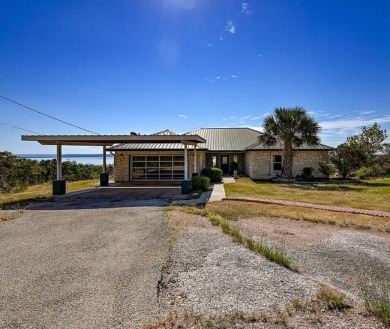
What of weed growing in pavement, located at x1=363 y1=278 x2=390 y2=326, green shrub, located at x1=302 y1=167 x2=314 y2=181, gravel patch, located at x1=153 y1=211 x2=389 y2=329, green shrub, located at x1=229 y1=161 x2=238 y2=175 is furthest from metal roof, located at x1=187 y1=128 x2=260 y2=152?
weed growing in pavement, located at x1=363 y1=278 x2=390 y2=326

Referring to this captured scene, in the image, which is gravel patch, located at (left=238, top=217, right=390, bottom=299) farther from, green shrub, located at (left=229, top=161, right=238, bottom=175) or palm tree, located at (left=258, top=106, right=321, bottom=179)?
green shrub, located at (left=229, top=161, right=238, bottom=175)

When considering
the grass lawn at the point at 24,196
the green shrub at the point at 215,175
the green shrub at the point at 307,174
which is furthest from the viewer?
the green shrub at the point at 307,174

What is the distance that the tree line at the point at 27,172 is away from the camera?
23788 mm

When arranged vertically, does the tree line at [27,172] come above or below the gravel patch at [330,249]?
above

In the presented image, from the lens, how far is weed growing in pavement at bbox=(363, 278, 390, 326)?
12.1 feet

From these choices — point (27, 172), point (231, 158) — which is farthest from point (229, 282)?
point (27, 172)

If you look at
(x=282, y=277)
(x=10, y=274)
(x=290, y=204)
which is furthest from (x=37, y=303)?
(x=290, y=204)

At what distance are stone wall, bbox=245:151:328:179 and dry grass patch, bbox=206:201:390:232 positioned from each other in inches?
519

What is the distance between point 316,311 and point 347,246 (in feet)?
12.8

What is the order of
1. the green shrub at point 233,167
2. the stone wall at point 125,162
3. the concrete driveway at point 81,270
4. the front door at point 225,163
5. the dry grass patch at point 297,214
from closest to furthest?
the concrete driveway at point 81,270 < the dry grass patch at point 297,214 < the stone wall at point 125,162 < the green shrub at point 233,167 < the front door at point 225,163

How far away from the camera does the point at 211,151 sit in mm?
28312

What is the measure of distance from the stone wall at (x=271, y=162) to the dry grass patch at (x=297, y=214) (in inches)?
519

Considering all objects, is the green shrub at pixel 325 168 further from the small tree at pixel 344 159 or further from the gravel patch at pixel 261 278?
the gravel patch at pixel 261 278

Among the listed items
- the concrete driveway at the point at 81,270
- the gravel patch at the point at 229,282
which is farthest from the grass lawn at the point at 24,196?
the gravel patch at the point at 229,282
